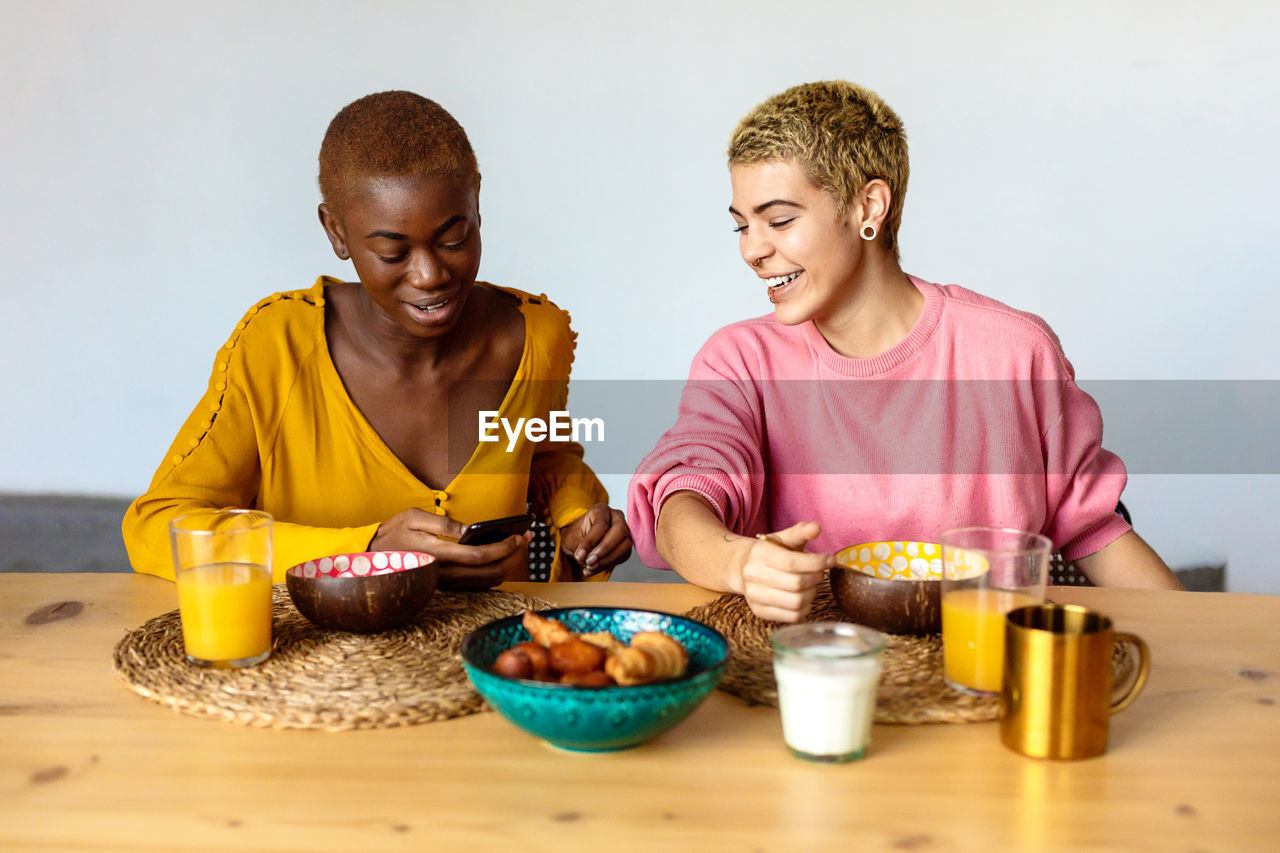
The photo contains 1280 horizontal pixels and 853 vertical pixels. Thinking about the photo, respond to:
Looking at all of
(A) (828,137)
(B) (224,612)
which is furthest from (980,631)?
(A) (828,137)

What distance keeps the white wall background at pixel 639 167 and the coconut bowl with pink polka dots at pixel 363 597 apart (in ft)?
5.72

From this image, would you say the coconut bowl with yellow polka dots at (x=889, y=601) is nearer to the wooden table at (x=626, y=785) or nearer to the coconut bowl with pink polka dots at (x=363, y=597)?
the wooden table at (x=626, y=785)

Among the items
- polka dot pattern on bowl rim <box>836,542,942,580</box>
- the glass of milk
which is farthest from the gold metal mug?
polka dot pattern on bowl rim <box>836,542,942,580</box>

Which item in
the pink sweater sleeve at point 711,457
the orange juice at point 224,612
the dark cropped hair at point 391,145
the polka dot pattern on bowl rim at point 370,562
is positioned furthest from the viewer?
the dark cropped hair at point 391,145

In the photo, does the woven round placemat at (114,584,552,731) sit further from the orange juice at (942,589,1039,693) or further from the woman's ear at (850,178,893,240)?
the woman's ear at (850,178,893,240)

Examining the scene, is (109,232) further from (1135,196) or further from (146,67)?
(1135,196)

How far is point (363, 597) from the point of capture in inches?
44.1

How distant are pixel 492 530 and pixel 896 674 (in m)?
0.51

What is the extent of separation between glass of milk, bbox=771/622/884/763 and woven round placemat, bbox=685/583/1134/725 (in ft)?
0.25

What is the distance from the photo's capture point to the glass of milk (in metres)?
0.85

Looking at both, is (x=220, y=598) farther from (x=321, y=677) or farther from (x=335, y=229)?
(x=335, y=229)

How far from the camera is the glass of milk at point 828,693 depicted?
2.80 feet

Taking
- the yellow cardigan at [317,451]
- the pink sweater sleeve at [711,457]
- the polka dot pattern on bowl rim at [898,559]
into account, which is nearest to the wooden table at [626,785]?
the polka dot pattern on bowl rim at [898,559]

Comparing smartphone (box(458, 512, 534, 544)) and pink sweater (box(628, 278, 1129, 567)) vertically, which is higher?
pink sweater (box(628, 278, 1129, 567))
